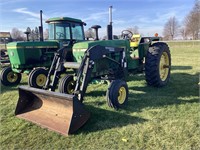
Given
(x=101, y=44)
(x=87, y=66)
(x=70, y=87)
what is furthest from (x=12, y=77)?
(x=87, y=66)

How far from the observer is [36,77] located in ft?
22.0

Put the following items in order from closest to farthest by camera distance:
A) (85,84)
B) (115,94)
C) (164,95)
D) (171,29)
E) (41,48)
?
1. (85,84)
2. (115,94)
3. (164,95)
4. (41,48)
5. (171,29)

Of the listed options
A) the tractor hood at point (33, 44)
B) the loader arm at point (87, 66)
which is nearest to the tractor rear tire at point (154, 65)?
the loader arm at point (87, 66)

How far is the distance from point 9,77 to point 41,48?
1.57 m

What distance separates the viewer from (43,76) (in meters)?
6.89

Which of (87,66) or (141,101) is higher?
(87,66)

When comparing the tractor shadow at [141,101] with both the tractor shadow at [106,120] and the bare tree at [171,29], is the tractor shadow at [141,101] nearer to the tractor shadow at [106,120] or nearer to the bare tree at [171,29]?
the tractor shadow at [106,120]

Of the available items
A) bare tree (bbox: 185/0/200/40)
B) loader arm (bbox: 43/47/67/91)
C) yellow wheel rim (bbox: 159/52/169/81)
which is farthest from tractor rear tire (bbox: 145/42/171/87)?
bare tree (bbox: 185/0/200/40)

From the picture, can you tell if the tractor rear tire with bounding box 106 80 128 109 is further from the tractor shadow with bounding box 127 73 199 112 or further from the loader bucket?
the loader bucket

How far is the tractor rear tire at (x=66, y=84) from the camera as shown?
16.7 feet

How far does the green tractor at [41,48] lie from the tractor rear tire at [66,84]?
206 cm

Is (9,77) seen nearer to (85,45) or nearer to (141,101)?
(85,45)

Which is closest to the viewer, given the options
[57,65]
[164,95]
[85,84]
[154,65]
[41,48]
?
[85,84]

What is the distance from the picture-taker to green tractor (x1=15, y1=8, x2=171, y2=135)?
3.71m
